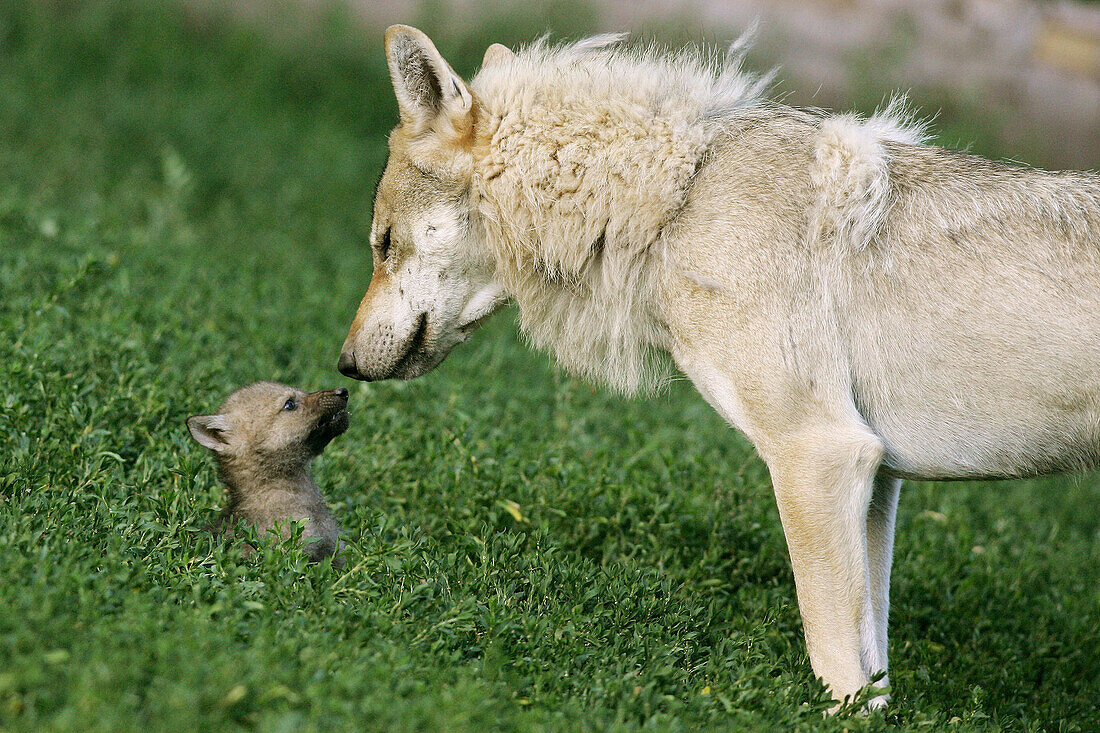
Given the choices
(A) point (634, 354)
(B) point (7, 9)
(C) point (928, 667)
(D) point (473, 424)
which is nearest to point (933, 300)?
(A) point (634, 354)

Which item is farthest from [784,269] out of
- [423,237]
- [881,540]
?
[423,237]

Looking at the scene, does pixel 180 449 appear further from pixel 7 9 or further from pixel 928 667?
pixel 7 9

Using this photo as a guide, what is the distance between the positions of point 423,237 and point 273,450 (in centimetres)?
116

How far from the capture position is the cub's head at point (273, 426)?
470cm

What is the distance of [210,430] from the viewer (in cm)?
470

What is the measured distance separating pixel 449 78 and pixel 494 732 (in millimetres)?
2654

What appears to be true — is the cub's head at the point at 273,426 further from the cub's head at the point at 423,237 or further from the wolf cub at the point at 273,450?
the cub's head at the point at 423,237

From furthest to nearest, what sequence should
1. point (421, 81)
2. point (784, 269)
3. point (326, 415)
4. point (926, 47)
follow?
point (926, 47)
point (326, 415)
point (421, 81)
point (784, 269)

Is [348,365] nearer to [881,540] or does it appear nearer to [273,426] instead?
[273,426]

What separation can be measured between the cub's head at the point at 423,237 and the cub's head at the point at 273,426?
256 millimetres

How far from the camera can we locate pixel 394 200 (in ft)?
15.7

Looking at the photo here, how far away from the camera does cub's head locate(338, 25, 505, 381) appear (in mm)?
4492

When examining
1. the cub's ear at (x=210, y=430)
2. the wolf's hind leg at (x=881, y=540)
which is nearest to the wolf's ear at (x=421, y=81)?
the cub's ear at (x=210, y=430)

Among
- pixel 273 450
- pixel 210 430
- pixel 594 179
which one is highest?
A: pixel 594 179
